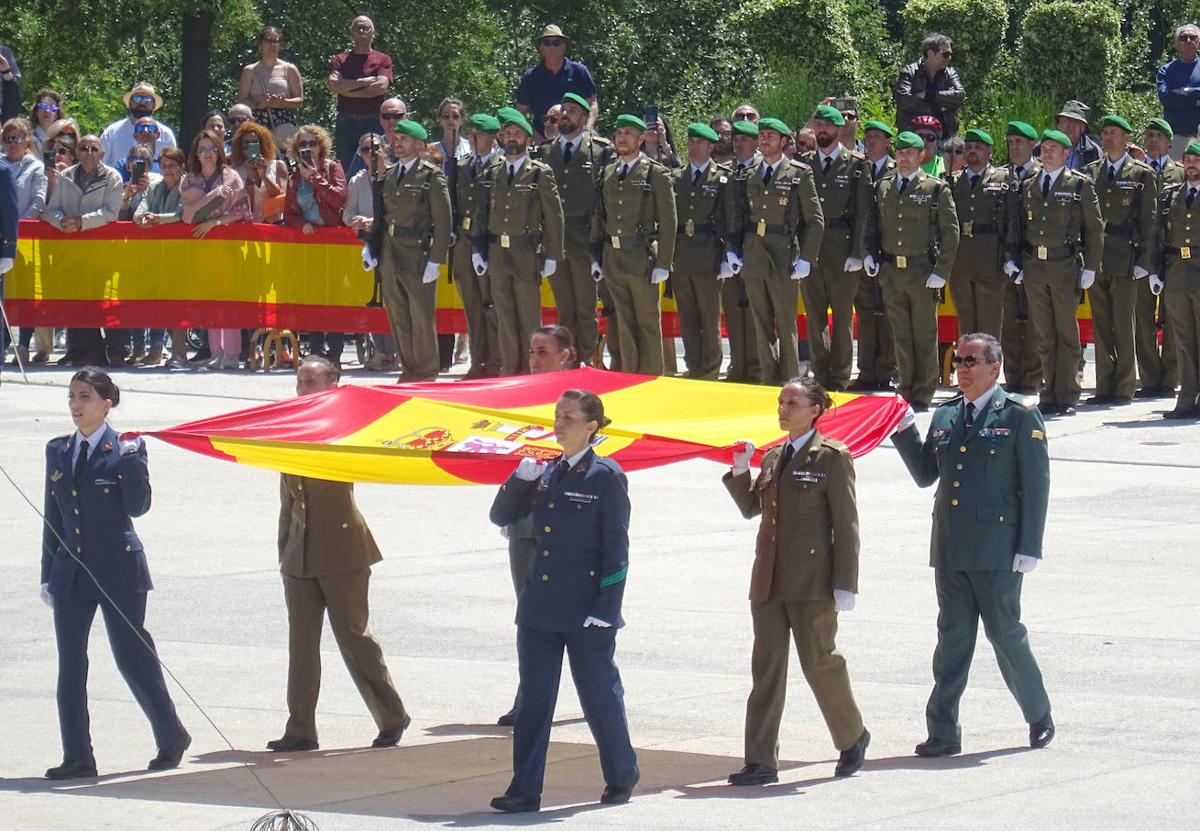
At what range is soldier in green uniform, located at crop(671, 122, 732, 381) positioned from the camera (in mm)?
20188

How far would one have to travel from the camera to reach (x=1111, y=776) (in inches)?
371

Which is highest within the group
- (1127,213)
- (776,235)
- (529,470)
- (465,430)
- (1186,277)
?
(1127,213)

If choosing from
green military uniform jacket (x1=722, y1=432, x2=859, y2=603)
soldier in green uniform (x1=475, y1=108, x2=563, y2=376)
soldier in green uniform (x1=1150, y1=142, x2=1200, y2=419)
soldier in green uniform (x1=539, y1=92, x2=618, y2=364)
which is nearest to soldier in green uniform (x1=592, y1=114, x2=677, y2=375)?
soldier in green uniform (x1=539, y1=92, x2=618, y2=364)

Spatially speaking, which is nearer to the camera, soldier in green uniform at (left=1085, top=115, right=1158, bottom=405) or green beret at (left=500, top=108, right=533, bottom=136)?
soldier in green uniform at (left=1085, top=115, right=1158, bottom=405)

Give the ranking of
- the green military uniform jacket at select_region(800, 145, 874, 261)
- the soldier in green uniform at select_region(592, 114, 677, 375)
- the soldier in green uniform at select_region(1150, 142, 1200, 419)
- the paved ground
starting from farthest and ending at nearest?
the green military uniform jacket at select_region(800, 145, 874, 261) < the soldier in green uniform at select_region(592, 114, 677, 375) < the soldier in green uniform at select_region(1150, 142, 1200, 419) < the paved ground

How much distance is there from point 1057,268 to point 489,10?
61.6ft

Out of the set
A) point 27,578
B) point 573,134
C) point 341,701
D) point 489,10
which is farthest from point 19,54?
point 341,701

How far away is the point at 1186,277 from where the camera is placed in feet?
62.7

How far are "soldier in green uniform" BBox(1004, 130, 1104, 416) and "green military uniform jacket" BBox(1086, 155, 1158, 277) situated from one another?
39 cm

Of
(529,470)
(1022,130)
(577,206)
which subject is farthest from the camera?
(577,206)

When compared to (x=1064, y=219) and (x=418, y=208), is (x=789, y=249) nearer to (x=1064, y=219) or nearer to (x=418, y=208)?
(x=1064, y=219)

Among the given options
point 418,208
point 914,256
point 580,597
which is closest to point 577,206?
point 418,208

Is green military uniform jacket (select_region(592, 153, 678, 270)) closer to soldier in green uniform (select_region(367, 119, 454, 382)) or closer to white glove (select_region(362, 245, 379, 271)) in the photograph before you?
soldier in green uniform (select_region(367, 119, 454, 382))

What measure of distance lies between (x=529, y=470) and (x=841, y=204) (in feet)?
36.1
